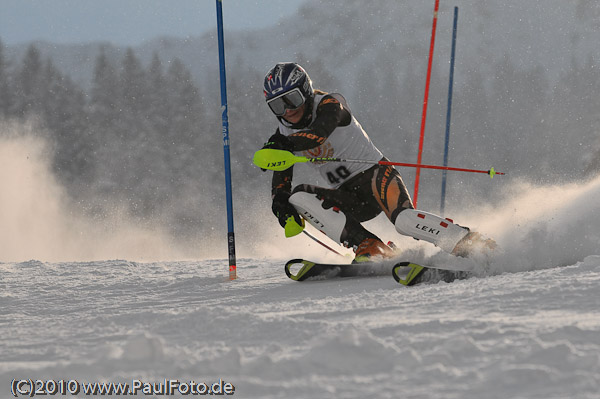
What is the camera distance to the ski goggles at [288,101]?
3.66 m

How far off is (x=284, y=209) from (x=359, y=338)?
248cm

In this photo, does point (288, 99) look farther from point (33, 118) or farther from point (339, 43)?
point (339, 43)

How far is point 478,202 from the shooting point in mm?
30344

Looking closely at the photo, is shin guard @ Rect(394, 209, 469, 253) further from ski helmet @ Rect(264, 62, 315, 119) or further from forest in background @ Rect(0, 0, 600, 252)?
forest in background @ Rect(0, 0, 600, 252)

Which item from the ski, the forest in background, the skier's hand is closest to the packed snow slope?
the ski

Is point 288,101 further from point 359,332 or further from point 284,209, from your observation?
point 359,332

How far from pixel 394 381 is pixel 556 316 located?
2.19 feet

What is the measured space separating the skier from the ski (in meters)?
0.16

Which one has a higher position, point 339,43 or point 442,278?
point 339,43

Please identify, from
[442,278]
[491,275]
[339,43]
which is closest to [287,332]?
[442,278]

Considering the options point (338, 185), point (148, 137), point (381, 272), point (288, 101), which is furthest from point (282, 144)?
point (148, 137)

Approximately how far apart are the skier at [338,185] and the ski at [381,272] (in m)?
0.16

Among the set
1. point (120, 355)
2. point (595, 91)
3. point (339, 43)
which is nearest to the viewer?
point (120, 355)

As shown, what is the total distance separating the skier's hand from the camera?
12.7 feet
